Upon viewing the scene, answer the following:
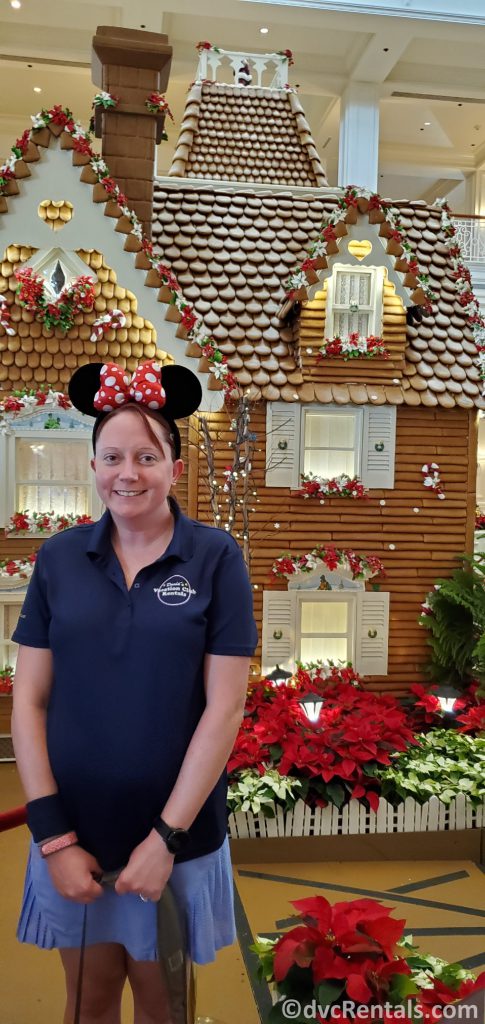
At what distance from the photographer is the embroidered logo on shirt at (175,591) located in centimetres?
165

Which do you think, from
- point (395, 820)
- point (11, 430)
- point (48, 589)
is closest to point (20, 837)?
point (395, 820)

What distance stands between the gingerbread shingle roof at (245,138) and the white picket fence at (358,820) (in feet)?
20.9

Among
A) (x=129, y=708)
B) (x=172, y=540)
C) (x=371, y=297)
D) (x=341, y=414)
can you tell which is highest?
(x=371, y=297)

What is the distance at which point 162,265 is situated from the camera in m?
5.82

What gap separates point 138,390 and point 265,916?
3222 millimetres

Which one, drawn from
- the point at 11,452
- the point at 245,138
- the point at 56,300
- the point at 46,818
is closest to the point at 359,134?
the point at 245,138

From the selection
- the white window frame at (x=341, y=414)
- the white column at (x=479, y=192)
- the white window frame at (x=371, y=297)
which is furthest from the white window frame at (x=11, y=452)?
the white column at (x=479, y=192)

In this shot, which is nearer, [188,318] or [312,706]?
[312,706]

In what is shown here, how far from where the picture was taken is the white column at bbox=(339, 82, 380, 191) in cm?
1416

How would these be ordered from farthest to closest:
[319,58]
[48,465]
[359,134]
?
[359,134], [319,58], [48,465]

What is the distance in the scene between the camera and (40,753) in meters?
1.68

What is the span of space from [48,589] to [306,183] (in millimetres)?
7470

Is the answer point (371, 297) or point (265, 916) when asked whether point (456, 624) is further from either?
point (265, 916)

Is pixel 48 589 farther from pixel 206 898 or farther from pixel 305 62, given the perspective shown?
pixel 305 62
